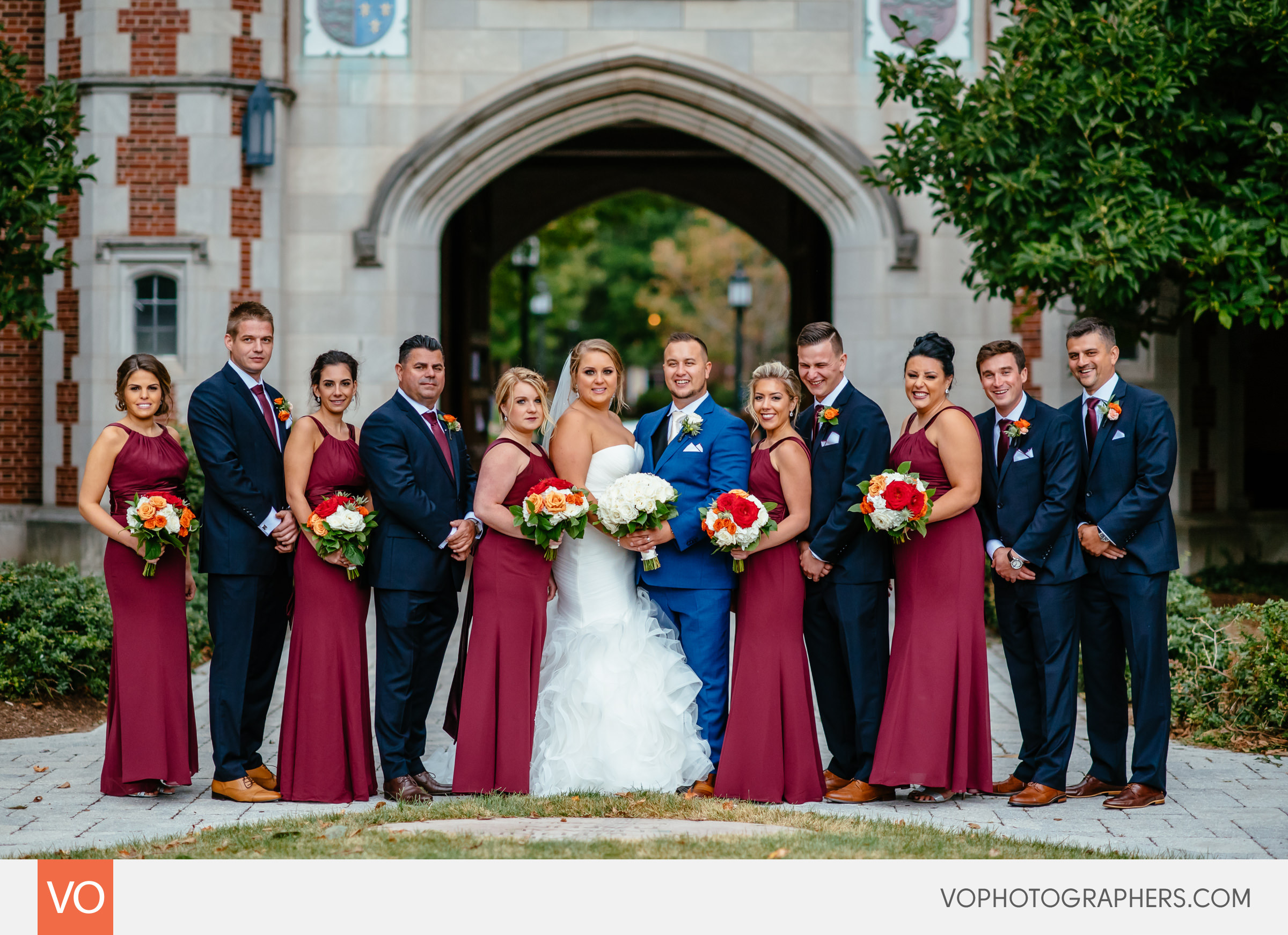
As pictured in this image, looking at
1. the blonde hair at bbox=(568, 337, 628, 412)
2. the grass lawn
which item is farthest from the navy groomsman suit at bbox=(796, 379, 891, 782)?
the blonde hair at bbox=(568, 337, 628, 412)

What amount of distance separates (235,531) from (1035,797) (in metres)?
3.69

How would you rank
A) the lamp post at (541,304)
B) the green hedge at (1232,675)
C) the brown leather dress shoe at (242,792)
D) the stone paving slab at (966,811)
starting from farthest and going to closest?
the lamp post at (541,304) < the green hedge at (1232,675) < the brown leather dress shoe at (242,792) < the stone paving slab at (966,811)

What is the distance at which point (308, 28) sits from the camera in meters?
11.5

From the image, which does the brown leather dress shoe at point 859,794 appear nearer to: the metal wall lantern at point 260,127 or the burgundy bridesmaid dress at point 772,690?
the burgundy bridesmaid dress at point 772,690

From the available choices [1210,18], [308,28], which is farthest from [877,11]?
[308,28]

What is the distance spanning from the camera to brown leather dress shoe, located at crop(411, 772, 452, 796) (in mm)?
5723

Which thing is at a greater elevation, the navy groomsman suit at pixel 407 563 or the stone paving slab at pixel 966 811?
the navy groomsman suit at pixel 407 563

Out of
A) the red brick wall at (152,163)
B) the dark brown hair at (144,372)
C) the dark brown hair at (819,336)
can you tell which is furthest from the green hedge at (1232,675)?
the red brick wall at (152,163)

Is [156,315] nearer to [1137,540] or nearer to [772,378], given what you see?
[772,378]

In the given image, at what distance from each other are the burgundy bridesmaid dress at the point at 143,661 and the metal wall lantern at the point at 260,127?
6013mm

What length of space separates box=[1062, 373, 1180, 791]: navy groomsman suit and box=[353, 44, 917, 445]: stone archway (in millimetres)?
6203

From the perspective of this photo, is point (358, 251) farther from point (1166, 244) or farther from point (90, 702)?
point (1166, 244)

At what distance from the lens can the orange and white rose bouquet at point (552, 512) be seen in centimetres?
543

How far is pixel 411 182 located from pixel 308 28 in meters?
1.58
